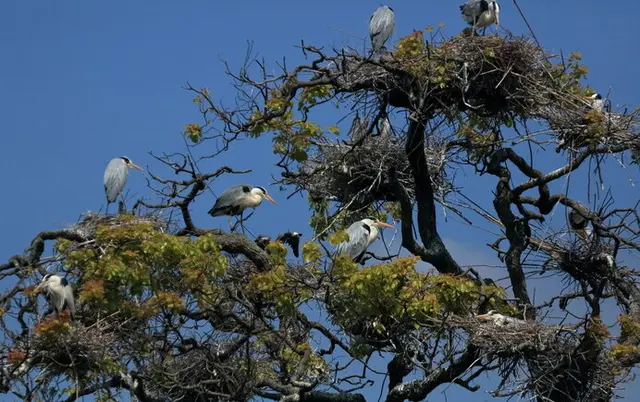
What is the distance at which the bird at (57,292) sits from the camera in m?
12.2

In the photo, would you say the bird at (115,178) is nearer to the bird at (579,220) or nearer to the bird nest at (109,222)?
the bird nest at (109,222)

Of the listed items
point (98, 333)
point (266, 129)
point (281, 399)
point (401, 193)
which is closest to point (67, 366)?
point (98, 333)

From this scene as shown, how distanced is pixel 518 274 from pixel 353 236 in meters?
1.74

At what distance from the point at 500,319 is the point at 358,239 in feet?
7.42

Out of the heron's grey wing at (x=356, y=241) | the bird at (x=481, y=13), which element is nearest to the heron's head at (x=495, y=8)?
the bird at (x=481, y=13)

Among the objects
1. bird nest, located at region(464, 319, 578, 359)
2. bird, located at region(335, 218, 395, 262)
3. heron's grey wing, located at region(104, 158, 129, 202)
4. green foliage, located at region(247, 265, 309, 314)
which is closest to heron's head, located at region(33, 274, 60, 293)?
green foliage, located at region(247, 265, 309, 314)

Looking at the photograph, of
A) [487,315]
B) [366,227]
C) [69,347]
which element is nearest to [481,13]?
[366,227]

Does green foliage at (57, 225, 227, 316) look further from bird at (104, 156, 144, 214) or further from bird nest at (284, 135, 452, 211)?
bird at (104, 156, 144, 214)

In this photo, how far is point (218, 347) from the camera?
42.8 feet

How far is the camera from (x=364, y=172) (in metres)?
15.6

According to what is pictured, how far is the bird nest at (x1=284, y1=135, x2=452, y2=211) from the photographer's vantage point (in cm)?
1562

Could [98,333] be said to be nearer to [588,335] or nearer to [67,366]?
[67,366]

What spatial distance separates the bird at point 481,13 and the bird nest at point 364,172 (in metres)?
1.40

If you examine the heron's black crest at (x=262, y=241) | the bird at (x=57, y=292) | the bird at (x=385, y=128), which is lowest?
the bird at (x=57, y=292)
